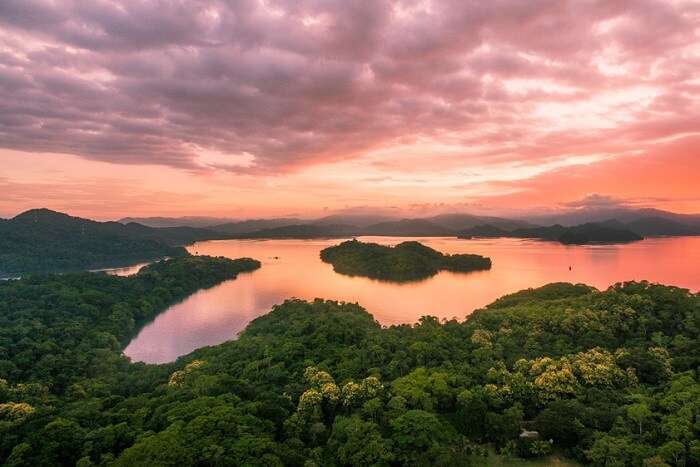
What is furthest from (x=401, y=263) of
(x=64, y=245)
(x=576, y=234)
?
(x=576, y=234)

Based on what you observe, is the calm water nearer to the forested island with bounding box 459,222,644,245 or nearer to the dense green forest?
the dense green forest

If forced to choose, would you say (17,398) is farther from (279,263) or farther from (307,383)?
(279,263)

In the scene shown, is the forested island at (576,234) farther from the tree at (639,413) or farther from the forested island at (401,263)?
the tree at (639,413)

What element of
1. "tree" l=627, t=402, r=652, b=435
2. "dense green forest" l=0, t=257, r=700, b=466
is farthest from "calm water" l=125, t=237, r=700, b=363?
"tree" l=627, t=402, r=652, b=435

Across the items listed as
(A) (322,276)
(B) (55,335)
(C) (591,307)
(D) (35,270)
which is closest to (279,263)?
(A) (322,276)

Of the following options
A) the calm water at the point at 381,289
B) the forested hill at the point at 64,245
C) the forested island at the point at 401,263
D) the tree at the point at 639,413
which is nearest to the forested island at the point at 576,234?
the calm water at the point at 381,289

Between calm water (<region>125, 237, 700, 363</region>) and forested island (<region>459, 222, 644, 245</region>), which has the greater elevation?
forested island (<region>459, 222, 644, 245</region>)

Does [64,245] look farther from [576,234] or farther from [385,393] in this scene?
[576,234]
